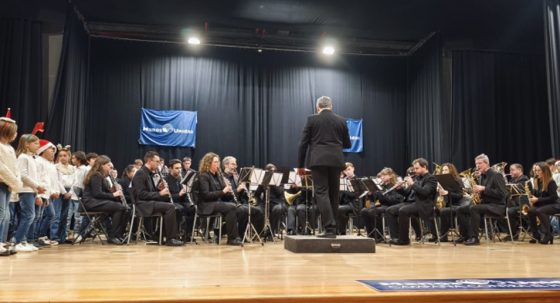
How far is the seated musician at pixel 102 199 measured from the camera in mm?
7363

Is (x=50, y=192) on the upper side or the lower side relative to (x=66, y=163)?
lower

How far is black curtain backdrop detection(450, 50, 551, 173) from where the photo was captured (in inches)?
496

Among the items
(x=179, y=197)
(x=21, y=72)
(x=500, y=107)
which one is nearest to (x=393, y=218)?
(x=179, y=197)

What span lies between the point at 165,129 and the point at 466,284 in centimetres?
1107

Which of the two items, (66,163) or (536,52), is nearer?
(66,163)

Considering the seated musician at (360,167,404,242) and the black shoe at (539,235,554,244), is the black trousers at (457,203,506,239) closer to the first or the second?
the black shoe at (539,235,554,244)

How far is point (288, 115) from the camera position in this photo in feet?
45.3

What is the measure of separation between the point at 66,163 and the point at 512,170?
323 inches

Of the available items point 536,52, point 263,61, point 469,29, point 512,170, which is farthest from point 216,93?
point 536,52

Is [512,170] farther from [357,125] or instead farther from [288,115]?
[288,115]

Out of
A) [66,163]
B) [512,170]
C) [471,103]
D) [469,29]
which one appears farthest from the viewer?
[471,103]

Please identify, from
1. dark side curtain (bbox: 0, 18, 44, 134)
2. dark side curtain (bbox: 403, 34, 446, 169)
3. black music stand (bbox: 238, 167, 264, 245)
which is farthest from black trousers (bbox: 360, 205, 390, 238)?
dark side curtain (bbox: 0, 18, 44, 134)

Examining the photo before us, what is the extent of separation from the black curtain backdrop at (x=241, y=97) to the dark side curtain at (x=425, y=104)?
13.4 inches

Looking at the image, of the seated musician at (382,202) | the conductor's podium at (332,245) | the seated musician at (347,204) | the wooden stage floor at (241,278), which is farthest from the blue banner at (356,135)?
the wooden stage floor at (241,278)
